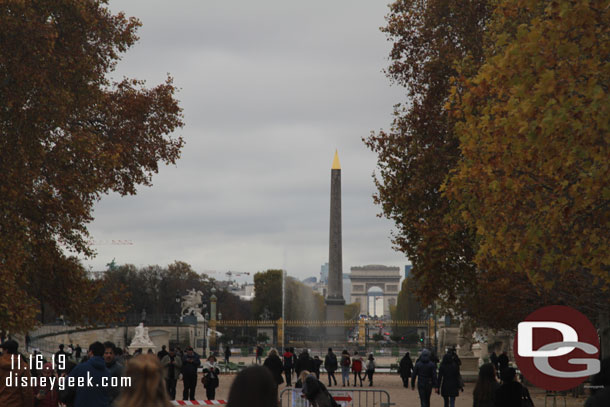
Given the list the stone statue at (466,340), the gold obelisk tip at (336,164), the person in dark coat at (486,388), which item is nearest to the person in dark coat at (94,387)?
the person in dark coat at (486,388)

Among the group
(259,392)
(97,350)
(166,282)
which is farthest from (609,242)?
(166,282)

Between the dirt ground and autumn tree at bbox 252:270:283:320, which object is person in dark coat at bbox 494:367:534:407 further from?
autumn tree at bbox 252:270:283:320

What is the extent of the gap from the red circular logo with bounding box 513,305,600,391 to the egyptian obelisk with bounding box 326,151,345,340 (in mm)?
56028

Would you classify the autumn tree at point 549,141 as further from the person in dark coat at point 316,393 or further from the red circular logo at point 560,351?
the person in dark coat at point 316,393

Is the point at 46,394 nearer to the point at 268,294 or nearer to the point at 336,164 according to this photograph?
the point at 336,164

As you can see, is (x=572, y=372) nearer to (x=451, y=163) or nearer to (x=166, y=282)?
(x=451, y=163)

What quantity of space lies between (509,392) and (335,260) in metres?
57.4

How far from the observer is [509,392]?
10617 millimetres

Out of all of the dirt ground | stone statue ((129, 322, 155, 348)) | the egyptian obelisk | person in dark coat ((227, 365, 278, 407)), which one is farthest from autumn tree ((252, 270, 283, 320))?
person in dark coat ((227, 365, 278, 407))

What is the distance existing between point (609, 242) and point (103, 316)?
14800 mm

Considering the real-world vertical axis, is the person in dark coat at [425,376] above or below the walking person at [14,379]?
below

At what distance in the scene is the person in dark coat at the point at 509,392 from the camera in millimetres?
10609

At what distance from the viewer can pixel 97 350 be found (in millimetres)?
10211

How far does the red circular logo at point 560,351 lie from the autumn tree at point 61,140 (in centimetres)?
1349
